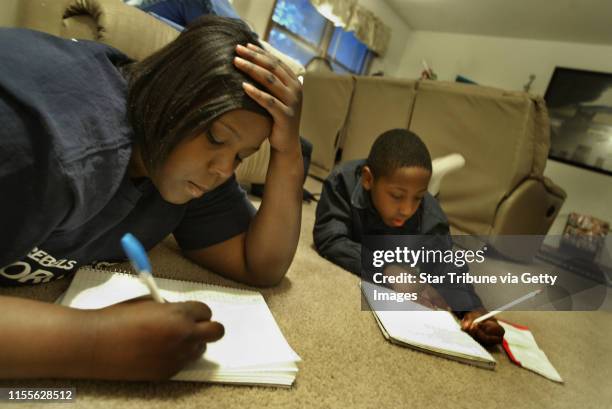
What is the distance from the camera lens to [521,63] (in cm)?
459

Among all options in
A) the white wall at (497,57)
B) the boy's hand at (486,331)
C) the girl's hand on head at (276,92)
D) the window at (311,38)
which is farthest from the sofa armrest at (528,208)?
the window at (311,38)

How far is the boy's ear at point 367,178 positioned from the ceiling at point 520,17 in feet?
11.7

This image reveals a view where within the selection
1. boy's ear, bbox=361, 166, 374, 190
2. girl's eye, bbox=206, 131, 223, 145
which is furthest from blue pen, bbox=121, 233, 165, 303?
boy's ear, bbox=361, 166, 374, 190

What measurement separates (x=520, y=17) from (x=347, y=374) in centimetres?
475

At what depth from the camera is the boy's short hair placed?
1.09m

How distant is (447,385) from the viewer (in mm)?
610

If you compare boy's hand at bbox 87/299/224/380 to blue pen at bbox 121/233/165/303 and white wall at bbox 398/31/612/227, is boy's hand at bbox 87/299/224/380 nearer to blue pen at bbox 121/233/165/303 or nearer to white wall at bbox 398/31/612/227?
blue pen at bbox 121/233/165/303

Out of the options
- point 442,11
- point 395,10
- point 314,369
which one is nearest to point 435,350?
point 314,369

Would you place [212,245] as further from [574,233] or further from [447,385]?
Result: [574,233]

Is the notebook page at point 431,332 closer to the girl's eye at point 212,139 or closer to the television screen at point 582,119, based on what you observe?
the girl's eye at point 212,139

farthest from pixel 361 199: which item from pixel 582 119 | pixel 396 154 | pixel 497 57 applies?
pixel 497 57

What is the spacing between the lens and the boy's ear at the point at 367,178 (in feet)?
3.92

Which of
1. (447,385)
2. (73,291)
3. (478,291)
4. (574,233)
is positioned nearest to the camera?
(73,291)

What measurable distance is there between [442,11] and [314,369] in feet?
16.8
